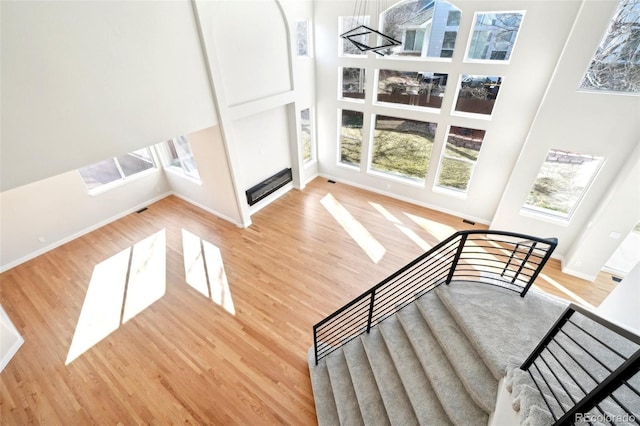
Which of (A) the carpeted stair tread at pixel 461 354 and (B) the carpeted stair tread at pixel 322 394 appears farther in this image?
(B) the carpeted stair tread at pixel 322 394

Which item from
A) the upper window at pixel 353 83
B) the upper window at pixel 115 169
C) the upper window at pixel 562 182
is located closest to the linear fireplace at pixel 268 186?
the upper window at pixel 353 83

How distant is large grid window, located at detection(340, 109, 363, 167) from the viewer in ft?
24.5

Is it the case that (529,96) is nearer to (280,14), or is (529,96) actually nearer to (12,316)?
(280,14)

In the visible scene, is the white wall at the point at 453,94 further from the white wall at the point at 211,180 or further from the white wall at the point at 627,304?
the white wall at the point at 211,180

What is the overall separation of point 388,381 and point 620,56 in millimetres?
5629

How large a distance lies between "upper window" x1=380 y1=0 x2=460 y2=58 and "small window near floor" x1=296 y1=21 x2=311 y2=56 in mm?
1845

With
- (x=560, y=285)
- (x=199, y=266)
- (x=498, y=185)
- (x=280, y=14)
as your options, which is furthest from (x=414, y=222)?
(x=280, y=14)

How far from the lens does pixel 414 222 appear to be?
6723 millimetres

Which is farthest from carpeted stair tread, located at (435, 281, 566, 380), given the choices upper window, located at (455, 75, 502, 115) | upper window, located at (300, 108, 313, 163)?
upper window, located at (300, 108, 313, 163)

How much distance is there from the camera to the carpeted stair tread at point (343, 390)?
3.21 m

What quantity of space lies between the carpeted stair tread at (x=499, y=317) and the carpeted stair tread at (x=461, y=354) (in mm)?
73

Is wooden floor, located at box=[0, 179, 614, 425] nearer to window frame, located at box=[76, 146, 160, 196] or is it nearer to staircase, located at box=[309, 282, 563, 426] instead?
staircase, located at box=[309, 282, 563, 426]

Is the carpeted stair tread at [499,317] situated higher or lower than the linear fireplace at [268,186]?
higher

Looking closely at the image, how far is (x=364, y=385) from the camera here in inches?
129
